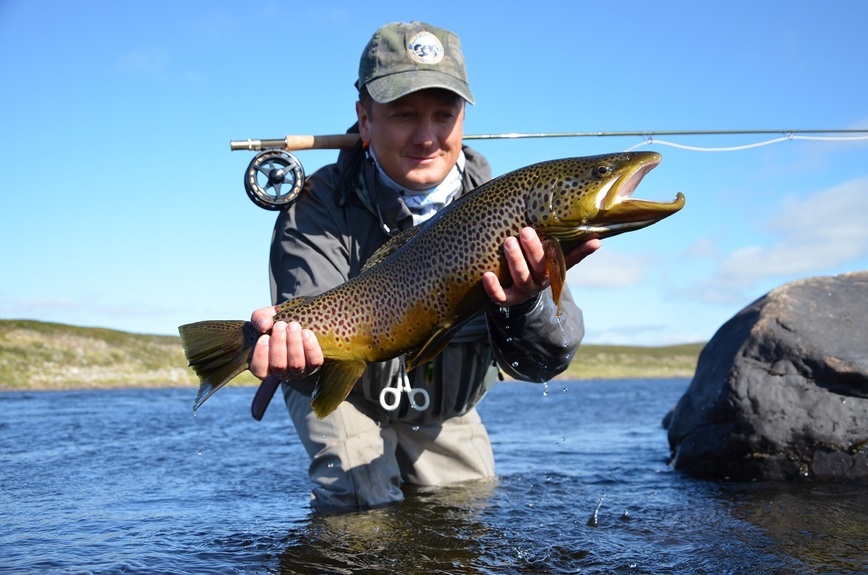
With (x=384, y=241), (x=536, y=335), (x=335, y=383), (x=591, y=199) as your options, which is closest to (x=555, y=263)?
(x=591, y=199)

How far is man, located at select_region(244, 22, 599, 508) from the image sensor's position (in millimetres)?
4566

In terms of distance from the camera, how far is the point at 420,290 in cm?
358

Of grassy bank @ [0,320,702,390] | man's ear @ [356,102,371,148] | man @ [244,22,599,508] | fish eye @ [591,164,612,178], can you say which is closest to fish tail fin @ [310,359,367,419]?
man @ [244,22,599,508]

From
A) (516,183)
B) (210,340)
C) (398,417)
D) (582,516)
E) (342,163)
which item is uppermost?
(342,163)

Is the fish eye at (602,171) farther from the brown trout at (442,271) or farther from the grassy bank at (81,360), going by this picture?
the grassy bank at (81,360)

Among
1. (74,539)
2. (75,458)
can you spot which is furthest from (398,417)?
(75,458)

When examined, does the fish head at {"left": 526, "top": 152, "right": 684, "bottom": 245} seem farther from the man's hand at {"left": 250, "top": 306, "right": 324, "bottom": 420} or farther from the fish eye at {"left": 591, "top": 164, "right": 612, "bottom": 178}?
the man's hand at {"left": 250, "top": 306, "right": 324, "bottom": 420}

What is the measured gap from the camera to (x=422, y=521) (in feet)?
15.7

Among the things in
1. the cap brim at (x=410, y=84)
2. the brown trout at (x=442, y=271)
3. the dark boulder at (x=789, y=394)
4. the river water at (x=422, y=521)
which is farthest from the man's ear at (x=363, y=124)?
the dark boulder at (x=789, y=394)

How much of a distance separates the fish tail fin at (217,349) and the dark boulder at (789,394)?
4385mm

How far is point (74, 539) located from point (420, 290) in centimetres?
257

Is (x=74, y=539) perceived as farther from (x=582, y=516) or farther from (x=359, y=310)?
(x=582, y=516)

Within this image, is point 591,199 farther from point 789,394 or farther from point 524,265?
point 789,394

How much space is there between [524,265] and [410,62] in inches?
69.2
